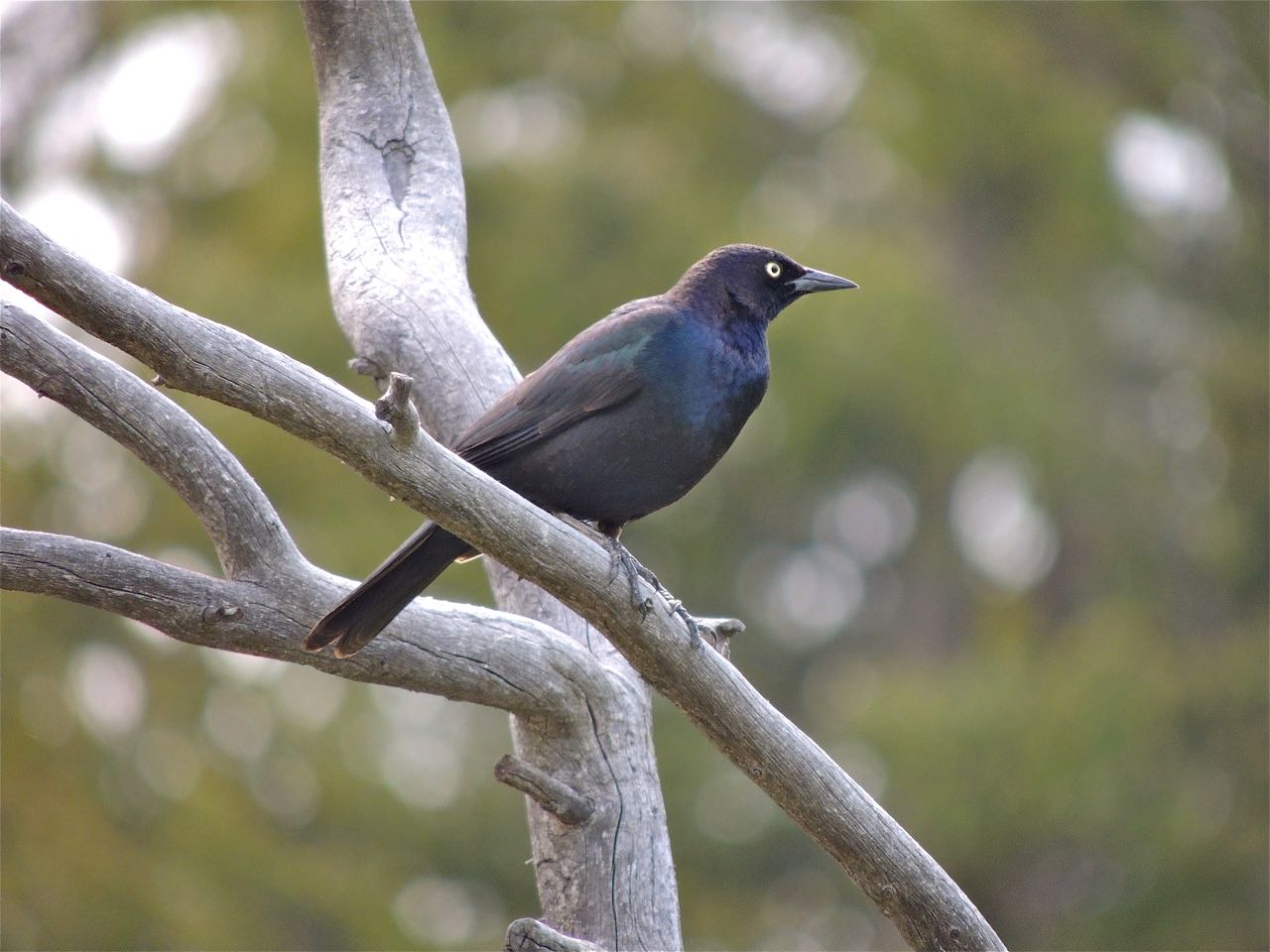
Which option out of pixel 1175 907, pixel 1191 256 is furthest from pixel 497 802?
pixel 1191 256

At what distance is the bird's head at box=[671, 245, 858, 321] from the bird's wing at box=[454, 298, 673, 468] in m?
0.35

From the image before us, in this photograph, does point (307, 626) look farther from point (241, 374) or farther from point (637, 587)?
point (241, 374)

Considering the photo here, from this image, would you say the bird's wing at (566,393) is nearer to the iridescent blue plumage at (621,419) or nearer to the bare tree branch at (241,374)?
the iridescent blue plumage at (621,419)

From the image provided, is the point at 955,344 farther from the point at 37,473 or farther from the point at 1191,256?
the point at 37,473

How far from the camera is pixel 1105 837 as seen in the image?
35.9 feet

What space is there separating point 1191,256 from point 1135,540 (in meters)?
2.54

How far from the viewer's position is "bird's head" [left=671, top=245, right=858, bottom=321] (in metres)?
4.97

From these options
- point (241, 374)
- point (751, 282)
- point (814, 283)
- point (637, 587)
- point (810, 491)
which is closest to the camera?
point (241, 374)

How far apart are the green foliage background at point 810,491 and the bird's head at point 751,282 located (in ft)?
17.9

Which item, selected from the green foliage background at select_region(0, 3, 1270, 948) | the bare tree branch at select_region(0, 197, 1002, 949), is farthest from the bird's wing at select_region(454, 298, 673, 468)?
the green foliage background at select_region(0, 3, 1270, 948)

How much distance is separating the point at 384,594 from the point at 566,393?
817mm

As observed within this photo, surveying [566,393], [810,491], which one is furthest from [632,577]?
[810,491]

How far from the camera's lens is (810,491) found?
45.4 ft

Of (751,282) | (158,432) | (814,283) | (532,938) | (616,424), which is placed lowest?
(532,938)
